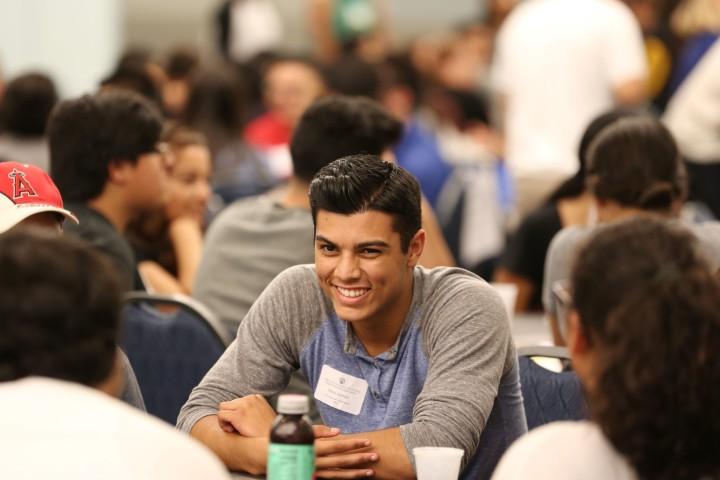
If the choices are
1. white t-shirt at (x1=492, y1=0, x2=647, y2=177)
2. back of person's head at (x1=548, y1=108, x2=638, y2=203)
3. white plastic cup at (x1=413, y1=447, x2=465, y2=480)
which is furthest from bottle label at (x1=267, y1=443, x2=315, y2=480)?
white t-shirt at (x1=492, y1=0, x2=647, y2=177)

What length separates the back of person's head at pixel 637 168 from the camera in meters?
3.65

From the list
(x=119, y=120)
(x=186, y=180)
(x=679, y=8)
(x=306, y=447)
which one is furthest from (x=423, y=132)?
(x=306, y=447)

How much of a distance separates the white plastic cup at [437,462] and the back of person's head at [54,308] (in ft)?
2.31

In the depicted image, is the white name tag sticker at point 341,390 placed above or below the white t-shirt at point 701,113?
above

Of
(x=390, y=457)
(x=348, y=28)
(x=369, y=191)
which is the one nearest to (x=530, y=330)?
(x=369, y=191)

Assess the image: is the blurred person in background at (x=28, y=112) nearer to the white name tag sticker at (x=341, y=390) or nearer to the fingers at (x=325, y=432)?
the white name tag sticker at (x=341, y=390)

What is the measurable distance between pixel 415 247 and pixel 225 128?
163 inches

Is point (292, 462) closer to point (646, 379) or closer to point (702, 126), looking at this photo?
point (646, 379)

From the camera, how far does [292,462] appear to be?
2031 millimetres

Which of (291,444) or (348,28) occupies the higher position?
(291,444)

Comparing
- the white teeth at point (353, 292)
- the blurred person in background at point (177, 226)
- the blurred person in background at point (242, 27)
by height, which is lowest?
the blurred person in background at point (242, 27)

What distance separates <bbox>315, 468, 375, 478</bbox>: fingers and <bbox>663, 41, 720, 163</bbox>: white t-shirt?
13.5ft

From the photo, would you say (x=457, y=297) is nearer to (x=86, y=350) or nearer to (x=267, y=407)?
(x=267, y=407)

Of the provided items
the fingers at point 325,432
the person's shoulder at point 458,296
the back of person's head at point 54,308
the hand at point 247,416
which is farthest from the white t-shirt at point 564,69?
the back of person's head at point 54,308
